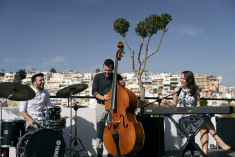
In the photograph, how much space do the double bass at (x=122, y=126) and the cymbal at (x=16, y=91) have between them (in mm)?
1073

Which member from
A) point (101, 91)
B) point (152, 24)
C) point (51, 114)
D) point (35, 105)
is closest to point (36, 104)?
point (35, 105)

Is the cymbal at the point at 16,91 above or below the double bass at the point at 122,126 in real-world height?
above

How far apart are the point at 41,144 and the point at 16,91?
789mm

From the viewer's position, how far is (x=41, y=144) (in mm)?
3371

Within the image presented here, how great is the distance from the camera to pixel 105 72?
4.02 meters

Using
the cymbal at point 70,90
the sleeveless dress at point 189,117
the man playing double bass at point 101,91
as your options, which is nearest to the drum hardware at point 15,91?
the cymbal at point 70,90

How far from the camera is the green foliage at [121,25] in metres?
17.2

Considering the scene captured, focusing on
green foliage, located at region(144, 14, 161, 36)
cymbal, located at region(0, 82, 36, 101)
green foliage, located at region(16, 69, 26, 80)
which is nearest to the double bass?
cymbal, located at region(0, 82, 36, 101)

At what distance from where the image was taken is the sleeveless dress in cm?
364

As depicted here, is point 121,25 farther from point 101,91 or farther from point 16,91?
point 16,91

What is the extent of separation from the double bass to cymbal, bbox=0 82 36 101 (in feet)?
3.52

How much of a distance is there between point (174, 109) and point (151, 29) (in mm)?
13871

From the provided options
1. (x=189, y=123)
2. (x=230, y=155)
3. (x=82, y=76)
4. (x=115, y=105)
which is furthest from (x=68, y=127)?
(x=82, y=76)

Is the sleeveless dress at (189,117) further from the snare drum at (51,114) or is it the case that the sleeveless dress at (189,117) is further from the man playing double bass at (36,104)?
the man playing double bass at (36,104)
